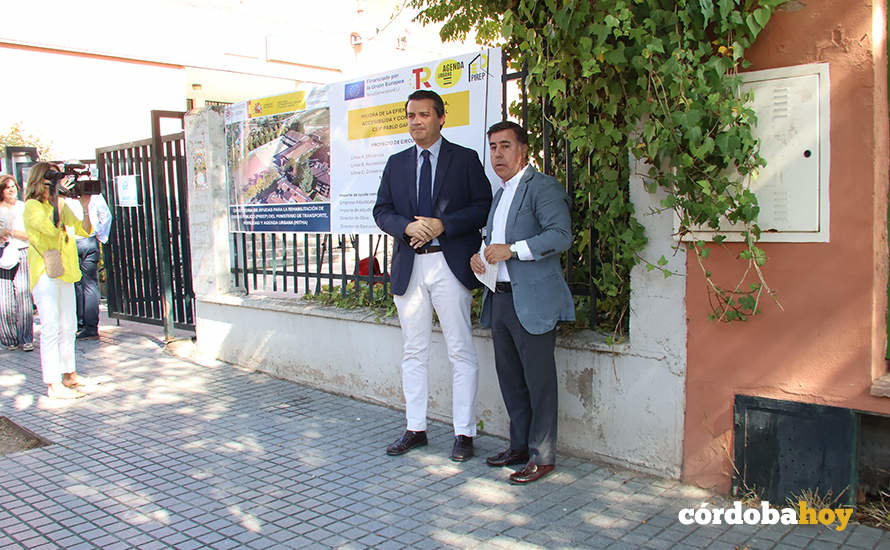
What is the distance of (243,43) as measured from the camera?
1903cm

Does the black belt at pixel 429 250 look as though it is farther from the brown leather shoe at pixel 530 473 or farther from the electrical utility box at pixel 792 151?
the electrical utility box at pixel 792 151

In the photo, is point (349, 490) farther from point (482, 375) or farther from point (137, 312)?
point (137, 312)

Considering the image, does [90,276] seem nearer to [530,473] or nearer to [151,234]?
[151,234]

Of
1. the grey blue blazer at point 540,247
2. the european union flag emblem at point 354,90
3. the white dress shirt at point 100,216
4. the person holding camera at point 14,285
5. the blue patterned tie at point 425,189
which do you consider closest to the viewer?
the grey blue blazer at point 540,247

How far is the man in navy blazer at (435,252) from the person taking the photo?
4.38 meters

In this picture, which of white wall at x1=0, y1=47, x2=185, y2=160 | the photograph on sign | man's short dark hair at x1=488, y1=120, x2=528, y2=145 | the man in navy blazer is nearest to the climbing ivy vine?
man's short dark hair at x1=488, y1=120, x2=528, y2=145

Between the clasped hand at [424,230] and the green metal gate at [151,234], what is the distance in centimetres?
444

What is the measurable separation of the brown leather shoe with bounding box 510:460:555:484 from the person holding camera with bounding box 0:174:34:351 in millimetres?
6663

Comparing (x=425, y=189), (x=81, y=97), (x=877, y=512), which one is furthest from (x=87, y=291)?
(x=81, y=97)

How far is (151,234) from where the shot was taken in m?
8.45

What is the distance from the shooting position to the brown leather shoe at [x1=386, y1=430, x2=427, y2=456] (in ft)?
14.8

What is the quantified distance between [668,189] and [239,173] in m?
4.76

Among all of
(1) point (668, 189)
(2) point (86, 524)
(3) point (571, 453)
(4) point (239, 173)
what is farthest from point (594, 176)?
(4) point (239, 173)

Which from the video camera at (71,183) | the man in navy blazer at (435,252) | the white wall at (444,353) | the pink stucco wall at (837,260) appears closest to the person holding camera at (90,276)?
the white wall at (444,353)
